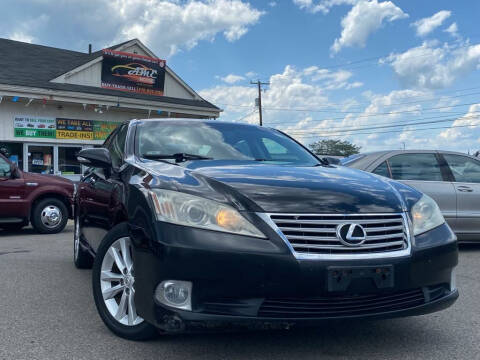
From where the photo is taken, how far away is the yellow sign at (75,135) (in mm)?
16770

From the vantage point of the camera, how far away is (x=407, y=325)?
353 cm

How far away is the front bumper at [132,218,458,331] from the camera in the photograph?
2.53 m

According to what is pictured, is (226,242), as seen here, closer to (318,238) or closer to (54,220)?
(318,238)

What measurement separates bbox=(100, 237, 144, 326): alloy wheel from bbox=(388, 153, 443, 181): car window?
483cm

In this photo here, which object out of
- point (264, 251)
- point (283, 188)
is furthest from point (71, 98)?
point (264, 251)

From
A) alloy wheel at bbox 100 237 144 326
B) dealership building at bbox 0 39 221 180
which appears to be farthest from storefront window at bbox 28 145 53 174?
alloy wheel at bbox 100 237 144 326

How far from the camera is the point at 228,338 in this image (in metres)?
3.18

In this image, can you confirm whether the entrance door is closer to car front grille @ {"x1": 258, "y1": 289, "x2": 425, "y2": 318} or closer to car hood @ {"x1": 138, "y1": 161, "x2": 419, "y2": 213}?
car hood @ {"x1": 138, "y1": 161, "x2": 419, "y2": 213}

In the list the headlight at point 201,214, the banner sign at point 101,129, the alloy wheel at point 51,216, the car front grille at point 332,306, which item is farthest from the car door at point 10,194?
the banner sign at point 101,129

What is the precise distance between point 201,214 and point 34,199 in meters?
7.38

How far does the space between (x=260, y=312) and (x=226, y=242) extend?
1.31ft

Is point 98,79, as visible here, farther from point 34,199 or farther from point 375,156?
point 375,156

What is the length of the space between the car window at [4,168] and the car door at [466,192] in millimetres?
7272

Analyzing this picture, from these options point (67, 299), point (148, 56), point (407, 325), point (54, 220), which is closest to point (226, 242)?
point (407, 325)
